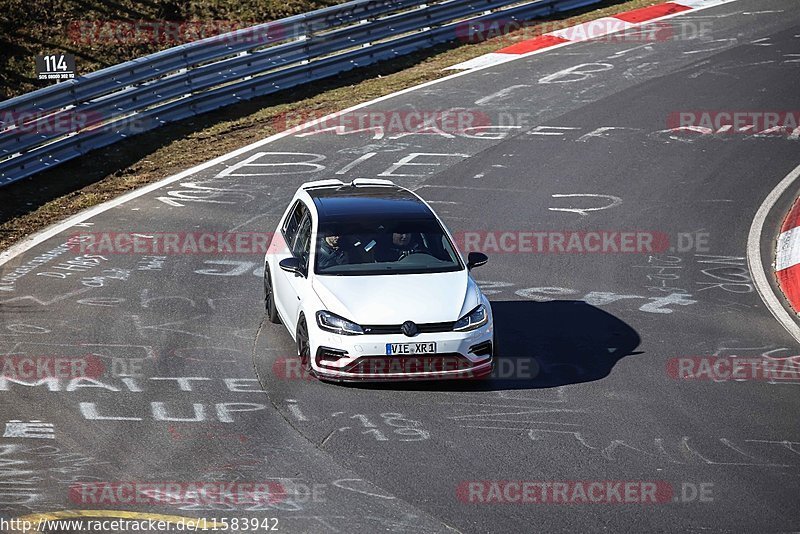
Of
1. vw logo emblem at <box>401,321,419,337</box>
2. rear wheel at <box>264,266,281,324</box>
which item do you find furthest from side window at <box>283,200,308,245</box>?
vw logo emblem at <box>401,321,419,337</box>

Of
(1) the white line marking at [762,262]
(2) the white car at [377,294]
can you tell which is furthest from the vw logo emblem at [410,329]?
(1) the white line marking at [762,262]

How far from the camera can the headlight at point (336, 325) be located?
10180 mm

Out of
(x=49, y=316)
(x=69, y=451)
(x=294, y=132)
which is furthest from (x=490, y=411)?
(x=294, y=132)

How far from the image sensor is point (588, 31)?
26.2m

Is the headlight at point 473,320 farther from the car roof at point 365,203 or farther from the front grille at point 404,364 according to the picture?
the car roof at point 365,203

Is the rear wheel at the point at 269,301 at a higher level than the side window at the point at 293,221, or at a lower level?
lower

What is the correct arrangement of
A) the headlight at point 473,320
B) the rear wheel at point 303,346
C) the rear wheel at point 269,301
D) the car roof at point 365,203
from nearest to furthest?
the headlight at point 473,320 → the rear wheel at point 303,346 → the car roof at point 365,203 → the rear wheel at point 269,301

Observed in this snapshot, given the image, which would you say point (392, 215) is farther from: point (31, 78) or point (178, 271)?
point (31, 78)

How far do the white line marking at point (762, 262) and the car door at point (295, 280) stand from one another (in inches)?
214

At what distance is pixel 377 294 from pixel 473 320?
0.95m

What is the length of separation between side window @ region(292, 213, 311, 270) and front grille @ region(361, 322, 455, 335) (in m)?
1.38

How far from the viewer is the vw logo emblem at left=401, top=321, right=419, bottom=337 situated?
1009 centimetres

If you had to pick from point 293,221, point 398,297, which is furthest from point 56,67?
point 398,297

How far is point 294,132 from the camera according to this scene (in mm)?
19984
